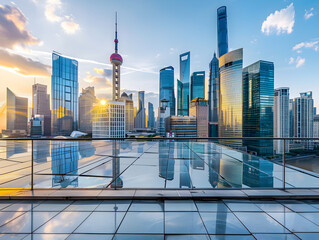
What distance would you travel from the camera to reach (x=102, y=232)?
1643 mm

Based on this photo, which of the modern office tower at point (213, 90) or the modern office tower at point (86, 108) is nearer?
the modern office tower at point (86, 108)

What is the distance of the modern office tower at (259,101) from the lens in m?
72.8

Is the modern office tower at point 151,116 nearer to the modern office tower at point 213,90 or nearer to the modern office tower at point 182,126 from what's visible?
the modern office tower at point 213,90

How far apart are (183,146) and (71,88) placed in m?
138

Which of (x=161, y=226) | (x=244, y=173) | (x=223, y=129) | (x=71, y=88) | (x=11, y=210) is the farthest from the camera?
(x=71, y=88)

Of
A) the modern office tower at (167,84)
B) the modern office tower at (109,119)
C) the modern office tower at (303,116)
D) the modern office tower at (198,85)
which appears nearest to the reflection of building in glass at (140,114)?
the modern office tower at (167,84)

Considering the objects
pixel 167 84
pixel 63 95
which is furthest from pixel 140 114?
pixel 63 95

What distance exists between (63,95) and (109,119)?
7348cm

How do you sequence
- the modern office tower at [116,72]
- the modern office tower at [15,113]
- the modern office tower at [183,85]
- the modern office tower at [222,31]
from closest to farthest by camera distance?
the modern office tower at [15,113]
the modern office tower at [116,72]
the modern office tower at [222,31]
the modern office tower at [183,85]

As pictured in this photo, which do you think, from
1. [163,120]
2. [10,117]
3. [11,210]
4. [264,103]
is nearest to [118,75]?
[163,120]

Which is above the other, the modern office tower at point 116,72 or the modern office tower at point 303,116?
the modern office tower at point 116,72

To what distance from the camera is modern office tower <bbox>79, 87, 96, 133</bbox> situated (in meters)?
128

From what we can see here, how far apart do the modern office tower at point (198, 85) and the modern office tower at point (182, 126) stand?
6209 centimetres

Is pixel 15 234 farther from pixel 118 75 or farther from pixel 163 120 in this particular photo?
pixel 118 75
